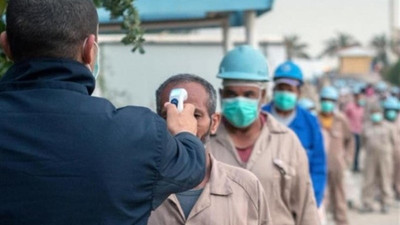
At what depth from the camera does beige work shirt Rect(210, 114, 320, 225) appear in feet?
16.4

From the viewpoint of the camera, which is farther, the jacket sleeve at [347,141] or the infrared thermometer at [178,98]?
the jacket sleeve at [347,141]

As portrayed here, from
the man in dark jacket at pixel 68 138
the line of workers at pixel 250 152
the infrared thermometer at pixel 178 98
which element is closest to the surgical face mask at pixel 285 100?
the line of workers at pixel 250 152

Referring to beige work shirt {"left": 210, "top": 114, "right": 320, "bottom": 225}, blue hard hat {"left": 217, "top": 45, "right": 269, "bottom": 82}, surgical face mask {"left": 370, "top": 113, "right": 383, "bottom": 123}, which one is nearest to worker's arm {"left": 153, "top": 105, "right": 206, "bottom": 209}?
beige work shirt {"left": 210, "top": 114, "right": 320, "bottom": 225}

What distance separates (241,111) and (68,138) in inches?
116

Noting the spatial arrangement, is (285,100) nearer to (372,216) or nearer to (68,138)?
(68,138)

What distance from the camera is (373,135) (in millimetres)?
13672

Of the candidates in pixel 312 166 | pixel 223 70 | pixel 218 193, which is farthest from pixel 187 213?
pixel 312 166

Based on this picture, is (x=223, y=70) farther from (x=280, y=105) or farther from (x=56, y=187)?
(x=56, y=187)

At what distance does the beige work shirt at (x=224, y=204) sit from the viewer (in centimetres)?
345

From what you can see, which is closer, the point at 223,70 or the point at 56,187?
the point at 56,187

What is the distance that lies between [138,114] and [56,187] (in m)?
0.31

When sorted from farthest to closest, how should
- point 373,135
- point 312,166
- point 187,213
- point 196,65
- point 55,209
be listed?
point 373,135
point 196,65
point 312,166
point 187,213
point 55,209

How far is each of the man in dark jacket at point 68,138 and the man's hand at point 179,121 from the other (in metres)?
0.14

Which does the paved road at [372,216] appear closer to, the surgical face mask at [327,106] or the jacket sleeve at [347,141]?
the jacket sleeve at [347,141]
